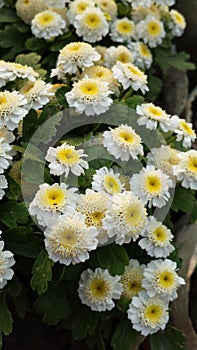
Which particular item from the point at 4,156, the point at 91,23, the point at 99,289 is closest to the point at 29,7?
the point at 91,23

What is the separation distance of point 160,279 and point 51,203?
37 cm

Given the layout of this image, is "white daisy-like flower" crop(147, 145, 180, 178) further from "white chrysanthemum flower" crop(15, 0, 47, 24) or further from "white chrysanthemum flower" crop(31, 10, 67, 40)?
"white chrysanthemum flower" crop(15, 0, 47, 24)

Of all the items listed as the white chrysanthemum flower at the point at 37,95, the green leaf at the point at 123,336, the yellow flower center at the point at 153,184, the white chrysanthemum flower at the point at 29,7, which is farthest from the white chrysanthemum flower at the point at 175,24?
the green leaf at the point at 123,336

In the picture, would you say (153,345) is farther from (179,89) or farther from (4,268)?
(179,89)

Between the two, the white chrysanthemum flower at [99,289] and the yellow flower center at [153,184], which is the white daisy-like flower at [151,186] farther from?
the white chrysanthemum flower at [99,289]

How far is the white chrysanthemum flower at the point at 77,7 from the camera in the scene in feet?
6.77

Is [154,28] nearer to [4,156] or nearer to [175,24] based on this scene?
[175,24]

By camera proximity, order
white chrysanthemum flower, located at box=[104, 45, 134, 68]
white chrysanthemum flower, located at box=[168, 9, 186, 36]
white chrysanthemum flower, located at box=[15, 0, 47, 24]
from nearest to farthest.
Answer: white chrysanthemum flower, located at box=[104, 45, 134, 68], white chrysanthemum flower, located at box=[15, 0, 47, 24], white chrysanthemum flower, located at box=[168, 9, 186, 36]

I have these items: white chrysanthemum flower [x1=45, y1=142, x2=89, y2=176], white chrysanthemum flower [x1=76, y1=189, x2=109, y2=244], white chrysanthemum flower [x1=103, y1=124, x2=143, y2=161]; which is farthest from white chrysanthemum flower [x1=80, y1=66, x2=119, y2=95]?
white chrysanthemum flower [x1=76, y1=189, x2=109, y2=244]

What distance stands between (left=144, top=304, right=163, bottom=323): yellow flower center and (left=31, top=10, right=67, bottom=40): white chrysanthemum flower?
0.98m

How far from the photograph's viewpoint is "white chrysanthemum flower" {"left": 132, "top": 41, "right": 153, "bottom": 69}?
2164 mm

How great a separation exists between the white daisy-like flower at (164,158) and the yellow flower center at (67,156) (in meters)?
0.24

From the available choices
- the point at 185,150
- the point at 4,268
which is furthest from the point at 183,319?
the point at 4,268

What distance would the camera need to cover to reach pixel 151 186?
1.57 m
